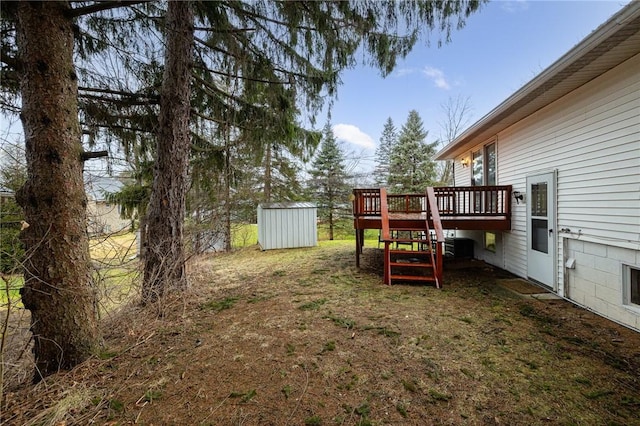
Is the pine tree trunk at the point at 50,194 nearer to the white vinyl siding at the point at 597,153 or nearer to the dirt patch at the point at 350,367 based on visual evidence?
the dirt patch at the point at 350,367

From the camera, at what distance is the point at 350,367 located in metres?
2.43

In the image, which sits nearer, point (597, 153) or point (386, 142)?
point (597, 153)

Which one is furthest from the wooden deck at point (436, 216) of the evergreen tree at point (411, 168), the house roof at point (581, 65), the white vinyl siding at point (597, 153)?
the evergreen tree at point (411, 168)

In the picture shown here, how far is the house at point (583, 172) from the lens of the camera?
3.29 meters

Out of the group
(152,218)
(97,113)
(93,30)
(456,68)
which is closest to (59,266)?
(152,218)

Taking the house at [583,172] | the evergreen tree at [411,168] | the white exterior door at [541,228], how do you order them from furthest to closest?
1. the evergreen tree at [411,168]
2. the white exterior door at [541,228]
3. the house at [583,172]

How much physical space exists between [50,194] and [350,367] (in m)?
2.88

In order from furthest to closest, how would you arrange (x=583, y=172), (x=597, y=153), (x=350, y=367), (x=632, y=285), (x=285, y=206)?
1. (x=285, y=206)
2. (x=583, y=172)
3. (x=597, y=153)
4. (x=632, y=285)
5. (x=350, y=367)

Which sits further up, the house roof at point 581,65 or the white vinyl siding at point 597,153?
the house roof at point 581,65

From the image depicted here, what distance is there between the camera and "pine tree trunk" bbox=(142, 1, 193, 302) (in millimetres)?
4023

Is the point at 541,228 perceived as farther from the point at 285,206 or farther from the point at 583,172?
the point at 285,206

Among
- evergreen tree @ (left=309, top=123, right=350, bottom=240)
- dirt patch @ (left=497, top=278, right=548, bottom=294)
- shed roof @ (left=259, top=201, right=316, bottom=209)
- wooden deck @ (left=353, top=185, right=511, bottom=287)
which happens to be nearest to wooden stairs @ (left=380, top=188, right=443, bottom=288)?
wooden deck @ (left=353, top=185, right=511, bottom=287)

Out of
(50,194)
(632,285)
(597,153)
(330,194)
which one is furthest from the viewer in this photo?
(330,194)

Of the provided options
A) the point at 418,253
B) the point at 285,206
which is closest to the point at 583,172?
the point at 418,253
